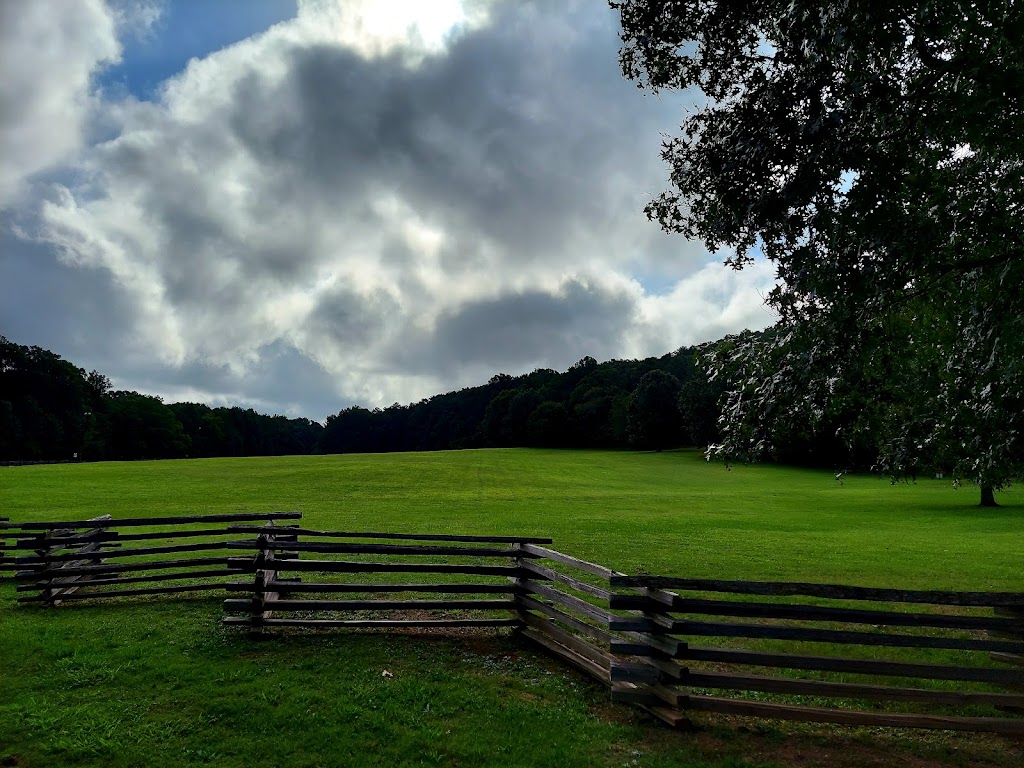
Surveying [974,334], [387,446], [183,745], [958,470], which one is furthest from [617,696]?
[387,446]

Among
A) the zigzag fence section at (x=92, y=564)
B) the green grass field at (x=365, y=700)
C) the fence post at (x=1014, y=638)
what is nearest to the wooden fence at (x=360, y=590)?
the green grass field at (x=365, y=700)

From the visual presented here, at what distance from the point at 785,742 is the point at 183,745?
21.4ft

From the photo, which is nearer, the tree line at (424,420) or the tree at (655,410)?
the tree line at (424,420)

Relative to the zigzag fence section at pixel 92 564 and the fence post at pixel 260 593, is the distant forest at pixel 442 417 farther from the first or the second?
the fence post at pixel 260 593

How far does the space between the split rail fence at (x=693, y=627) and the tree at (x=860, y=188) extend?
3.67 metres

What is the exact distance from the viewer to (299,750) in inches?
287

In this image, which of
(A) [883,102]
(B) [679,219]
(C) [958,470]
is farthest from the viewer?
(C) [958,470]

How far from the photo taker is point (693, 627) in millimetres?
8016

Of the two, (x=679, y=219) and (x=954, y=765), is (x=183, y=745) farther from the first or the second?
(x=679, y=219)

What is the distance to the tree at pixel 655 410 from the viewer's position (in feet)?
332

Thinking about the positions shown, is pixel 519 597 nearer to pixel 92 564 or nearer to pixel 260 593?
pixel 260 593

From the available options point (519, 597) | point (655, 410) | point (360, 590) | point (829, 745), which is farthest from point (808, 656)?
point (655, 410)

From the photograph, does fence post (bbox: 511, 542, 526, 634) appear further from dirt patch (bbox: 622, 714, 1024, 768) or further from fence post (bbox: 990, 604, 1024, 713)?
fence post (bbox: 990, 604, 1024, 713)

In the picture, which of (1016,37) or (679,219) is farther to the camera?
(679,219)
